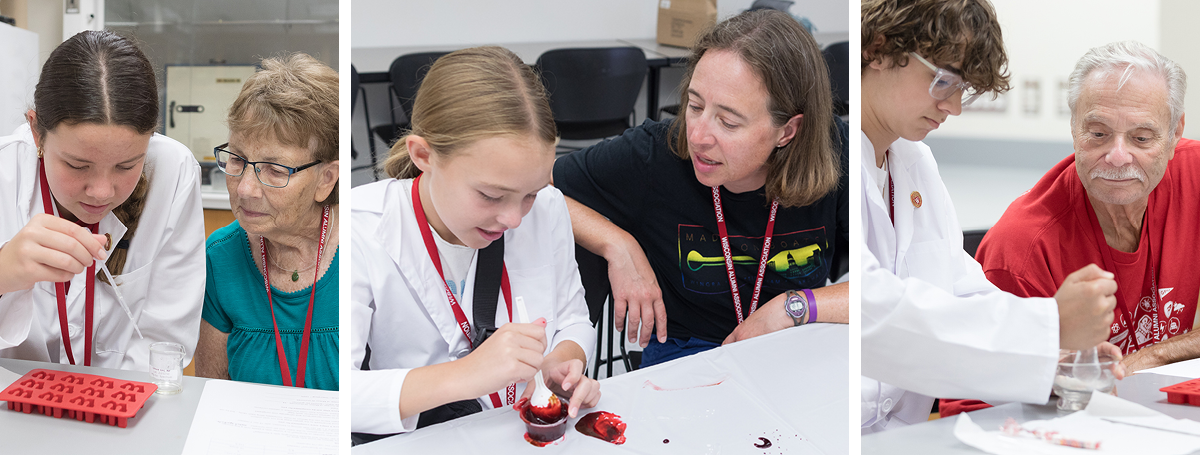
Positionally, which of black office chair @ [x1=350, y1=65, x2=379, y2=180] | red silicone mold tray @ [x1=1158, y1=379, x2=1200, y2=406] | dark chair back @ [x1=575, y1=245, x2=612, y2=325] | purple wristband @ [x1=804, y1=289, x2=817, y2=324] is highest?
black office chair @ [x1=350, y1=65, x2=379, y2=180]

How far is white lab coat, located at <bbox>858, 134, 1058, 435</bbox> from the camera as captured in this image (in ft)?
3.37

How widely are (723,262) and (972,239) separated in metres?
0.56

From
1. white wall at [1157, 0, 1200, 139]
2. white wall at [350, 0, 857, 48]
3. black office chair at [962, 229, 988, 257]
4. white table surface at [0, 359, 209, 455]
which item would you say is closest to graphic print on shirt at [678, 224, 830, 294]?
black office chair at [962, 229, 988, 257]

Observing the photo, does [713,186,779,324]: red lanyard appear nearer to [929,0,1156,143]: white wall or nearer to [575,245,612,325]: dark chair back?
[575,245,612,325]: dark chair back

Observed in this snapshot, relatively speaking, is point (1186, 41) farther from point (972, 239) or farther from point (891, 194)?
point (891, 194)

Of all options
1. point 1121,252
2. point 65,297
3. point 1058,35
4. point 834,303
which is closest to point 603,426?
point 834,303

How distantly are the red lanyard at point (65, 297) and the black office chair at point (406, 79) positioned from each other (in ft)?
2.83

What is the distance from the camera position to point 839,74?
4.44 ft

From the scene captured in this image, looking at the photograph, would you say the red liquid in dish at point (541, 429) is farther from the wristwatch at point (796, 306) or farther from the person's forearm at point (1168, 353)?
the person's forearm at point (1168, 353)

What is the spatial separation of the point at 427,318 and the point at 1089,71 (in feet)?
4.53

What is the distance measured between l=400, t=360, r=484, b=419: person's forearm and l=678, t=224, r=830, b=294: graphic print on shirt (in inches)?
22.3

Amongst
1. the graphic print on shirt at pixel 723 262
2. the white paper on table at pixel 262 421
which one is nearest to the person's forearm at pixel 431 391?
the white paper on table at pixel 262 421

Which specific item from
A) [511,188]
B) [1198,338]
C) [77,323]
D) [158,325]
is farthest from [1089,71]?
[77,323]

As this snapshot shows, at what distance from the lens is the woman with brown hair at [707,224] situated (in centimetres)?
138
